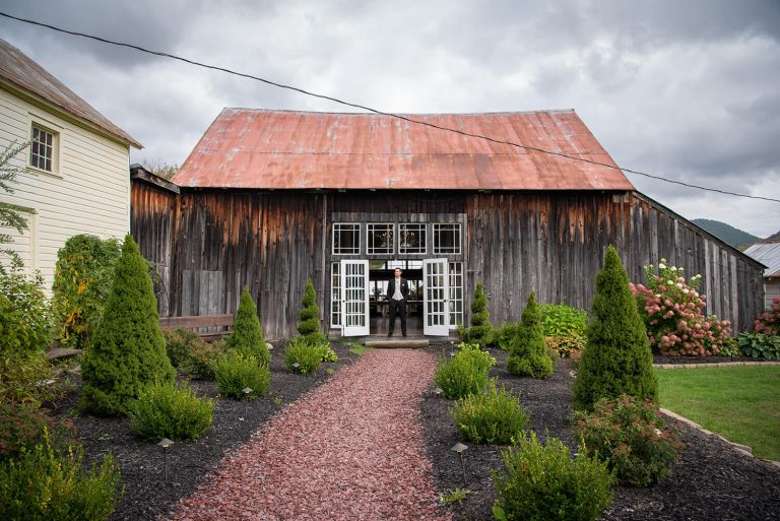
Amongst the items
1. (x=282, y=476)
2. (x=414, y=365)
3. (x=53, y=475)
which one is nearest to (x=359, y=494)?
(x=282, y=476)

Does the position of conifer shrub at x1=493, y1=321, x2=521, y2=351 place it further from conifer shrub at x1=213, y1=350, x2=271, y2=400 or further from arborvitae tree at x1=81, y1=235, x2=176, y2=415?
arborvitae tree at x1=81, y1=235, x2=176, y2=415

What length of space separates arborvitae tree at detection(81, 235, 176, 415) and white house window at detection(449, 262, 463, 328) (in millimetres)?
8529

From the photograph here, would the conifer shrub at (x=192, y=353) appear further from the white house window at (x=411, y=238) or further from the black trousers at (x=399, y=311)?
the white house window at (x=411, y=238)

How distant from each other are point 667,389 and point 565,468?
634cm

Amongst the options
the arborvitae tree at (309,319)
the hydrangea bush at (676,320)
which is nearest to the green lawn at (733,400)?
the hydrangea bush at (676,320)

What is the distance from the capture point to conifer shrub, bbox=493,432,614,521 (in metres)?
3.13

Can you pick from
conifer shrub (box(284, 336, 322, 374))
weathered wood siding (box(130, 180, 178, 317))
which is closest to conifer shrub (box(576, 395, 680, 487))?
conifer shrub (box(284, 336, 322, 374))

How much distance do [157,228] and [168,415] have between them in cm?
859

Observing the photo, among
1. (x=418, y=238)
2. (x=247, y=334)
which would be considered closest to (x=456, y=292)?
(x=418, y=238)

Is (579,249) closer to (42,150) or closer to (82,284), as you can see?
(82,284)

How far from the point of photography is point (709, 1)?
28.6ft

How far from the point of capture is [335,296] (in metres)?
13.2

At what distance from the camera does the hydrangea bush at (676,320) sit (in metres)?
11.6

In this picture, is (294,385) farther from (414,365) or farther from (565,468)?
(565,468)
